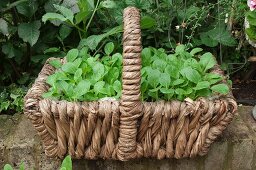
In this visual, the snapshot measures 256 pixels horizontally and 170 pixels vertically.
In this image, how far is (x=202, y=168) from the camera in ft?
5.40

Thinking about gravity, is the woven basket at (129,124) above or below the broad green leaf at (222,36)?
below

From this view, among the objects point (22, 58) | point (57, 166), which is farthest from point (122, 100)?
point (22, 58)

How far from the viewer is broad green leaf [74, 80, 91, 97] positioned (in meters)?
1.42

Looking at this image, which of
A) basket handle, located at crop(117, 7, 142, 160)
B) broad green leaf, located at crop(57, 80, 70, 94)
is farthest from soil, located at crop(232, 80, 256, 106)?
broad green leaf, located at crop(57, 80, 70, 94)

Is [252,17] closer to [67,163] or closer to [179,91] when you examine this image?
[179,91]

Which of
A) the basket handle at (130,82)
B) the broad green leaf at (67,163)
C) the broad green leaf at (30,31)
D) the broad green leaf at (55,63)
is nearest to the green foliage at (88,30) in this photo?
the broad green leaf at (30,31)

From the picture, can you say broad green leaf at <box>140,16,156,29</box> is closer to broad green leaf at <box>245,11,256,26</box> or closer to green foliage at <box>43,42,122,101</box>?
green foliage at <box>43,42,122,101</box>

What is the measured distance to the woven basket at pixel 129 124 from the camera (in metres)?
1.38

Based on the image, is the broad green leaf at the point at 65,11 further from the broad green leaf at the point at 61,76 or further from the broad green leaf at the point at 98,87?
the broad green leaf at the point at 98,87

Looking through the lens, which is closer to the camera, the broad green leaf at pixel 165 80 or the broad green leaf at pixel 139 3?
the broad green leaf at pixel 165 80

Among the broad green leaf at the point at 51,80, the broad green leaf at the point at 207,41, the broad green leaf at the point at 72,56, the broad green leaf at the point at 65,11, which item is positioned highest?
the broad green leaf at the point at 65,11

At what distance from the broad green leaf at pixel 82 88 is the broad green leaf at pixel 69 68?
123 mm

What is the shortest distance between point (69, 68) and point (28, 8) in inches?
17.2

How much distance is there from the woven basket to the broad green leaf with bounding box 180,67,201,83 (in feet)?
0.25
